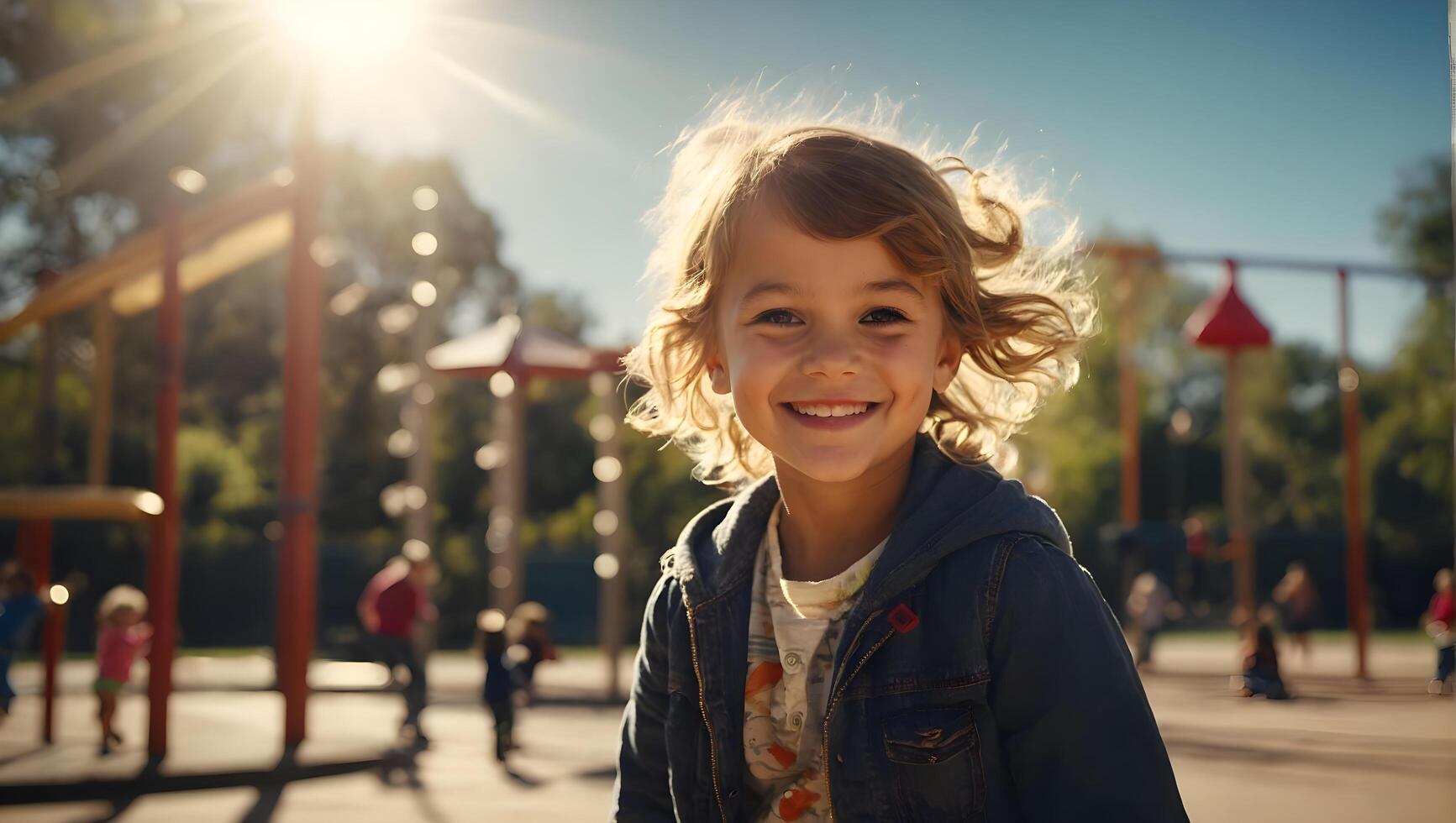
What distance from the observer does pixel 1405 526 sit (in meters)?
39.3

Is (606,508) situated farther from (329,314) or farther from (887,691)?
(329,314)

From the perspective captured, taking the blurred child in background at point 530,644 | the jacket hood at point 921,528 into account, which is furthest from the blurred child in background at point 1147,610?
the jacket hood at point 921,528

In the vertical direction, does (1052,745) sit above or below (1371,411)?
below

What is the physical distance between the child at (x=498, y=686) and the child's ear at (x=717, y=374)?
6241 millimetres

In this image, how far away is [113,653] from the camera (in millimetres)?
9805

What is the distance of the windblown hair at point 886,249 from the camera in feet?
7.84

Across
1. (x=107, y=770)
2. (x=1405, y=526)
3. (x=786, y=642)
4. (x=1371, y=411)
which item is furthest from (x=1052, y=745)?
(x=1371, y=411)

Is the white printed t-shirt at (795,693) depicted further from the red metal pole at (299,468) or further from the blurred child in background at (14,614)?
the blurred child in background at (14,614)

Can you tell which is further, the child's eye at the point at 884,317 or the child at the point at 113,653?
the child at the point at 113,653

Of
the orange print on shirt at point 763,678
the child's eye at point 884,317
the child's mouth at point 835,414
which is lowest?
the orange print on shirt at point 763,678

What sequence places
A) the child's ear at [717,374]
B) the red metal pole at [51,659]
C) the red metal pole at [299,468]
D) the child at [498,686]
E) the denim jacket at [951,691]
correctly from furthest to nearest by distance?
the red metal pole at [51,659] < the child at [498,686] < the red metal pole at [299,468] < the child's ear at [717,374] < the denim jacket at [951,691]

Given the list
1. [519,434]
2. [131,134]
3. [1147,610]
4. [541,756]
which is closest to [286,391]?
[541,756]

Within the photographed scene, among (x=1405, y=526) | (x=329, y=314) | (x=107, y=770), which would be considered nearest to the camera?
(x=107, y=770)

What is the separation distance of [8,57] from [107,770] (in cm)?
2367
